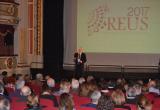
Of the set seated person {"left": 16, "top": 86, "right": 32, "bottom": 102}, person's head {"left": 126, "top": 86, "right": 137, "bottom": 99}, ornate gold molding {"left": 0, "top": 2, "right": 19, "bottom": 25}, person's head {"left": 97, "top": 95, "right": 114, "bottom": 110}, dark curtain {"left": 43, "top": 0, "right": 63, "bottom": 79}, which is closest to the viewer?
person's head {"left": 97, "top": 95, "right": 114, "bottom": 110}

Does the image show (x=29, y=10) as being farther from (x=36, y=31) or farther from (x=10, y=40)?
(x=10, y=40)

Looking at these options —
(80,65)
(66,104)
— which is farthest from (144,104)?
(80,65)

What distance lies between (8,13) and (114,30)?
5036 mm

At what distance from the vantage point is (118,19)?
1800cm

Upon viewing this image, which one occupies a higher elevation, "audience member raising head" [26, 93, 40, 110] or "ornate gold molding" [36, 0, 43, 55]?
"ornate gold molding" [36, 0, 43, 55]

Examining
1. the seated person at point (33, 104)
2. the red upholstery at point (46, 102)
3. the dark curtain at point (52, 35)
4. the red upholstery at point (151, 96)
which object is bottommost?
the red upholstery at point (151, 96)

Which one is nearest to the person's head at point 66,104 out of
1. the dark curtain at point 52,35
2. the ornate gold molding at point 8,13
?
the ornate gold molding at point 8,13

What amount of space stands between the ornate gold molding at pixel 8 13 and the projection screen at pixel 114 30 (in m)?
3.50

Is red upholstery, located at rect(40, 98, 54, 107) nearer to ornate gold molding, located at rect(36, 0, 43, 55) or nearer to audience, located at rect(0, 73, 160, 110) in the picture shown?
audience, located at rect(0, 73, 160, 110)

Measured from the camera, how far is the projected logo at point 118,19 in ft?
58.1

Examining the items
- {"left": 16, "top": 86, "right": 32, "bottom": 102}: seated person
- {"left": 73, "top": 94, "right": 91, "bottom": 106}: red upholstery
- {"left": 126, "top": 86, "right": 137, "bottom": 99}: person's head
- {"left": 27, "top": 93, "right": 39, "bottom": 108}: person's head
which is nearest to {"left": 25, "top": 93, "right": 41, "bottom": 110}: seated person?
{"left": 27, "top": 93, "right": 39, "bottom": 108}: person's head

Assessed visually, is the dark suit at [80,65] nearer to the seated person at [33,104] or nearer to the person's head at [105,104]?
the seated person at [33,104]

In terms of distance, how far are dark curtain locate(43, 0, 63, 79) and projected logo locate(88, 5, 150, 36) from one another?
1412 mm

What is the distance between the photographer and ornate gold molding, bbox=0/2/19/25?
15.3 metres
